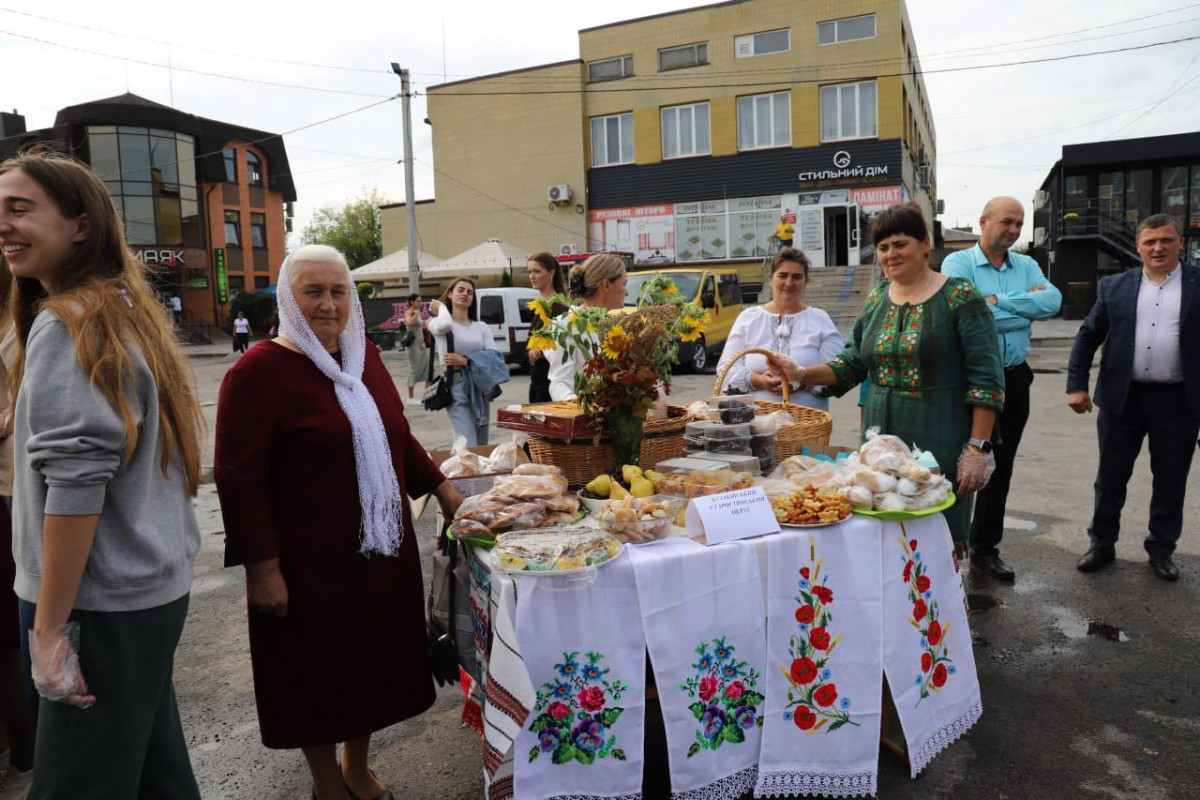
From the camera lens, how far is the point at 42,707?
1.73 meters

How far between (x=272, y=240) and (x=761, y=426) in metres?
40.6

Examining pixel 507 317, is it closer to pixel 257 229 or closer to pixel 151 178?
pixel 151 178

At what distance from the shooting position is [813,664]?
7.95 ft

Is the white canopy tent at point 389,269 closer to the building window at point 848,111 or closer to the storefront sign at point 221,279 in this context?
the building window at point 848,111

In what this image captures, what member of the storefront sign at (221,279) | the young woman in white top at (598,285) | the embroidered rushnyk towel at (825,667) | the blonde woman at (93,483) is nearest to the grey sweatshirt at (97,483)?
the blonde woman at (93,483)

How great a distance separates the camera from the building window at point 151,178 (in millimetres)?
32375

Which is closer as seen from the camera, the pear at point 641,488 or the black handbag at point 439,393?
the pear at point 641,488

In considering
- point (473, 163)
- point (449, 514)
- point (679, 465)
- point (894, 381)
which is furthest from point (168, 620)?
point (473, 163)

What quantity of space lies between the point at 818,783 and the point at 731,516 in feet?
2.91

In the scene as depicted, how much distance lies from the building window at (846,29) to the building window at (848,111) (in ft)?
4.40

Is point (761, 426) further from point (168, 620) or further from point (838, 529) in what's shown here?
point (168, 620)

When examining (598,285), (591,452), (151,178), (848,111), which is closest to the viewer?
(591,452)

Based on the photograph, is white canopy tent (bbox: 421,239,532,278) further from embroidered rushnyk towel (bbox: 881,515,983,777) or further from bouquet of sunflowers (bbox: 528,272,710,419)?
embroidered rushnyk towel (bbox: 881,515,983,777)

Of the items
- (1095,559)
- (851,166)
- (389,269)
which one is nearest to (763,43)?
(851,166)
